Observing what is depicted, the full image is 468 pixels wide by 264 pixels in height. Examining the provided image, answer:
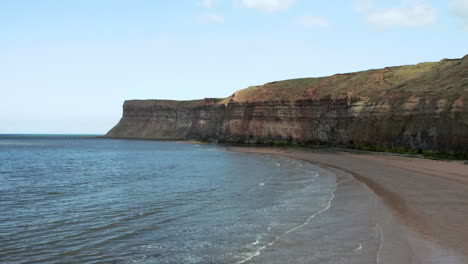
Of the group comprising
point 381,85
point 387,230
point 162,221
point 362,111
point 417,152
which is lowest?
point 162,221

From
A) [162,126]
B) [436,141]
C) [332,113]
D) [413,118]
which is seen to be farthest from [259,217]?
[162,126]

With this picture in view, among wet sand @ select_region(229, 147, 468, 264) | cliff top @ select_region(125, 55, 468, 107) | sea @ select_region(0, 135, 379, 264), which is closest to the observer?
wet sand @ select_region(229, 147, 468, 264)

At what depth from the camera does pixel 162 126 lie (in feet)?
577

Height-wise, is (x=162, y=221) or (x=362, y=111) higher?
(x=362, y=111)

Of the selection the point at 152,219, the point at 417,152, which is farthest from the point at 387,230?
the point at 417,152

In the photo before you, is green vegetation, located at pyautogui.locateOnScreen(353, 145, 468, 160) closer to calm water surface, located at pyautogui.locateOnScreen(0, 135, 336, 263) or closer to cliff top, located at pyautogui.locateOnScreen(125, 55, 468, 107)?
cliff top, located at pyautogui.locateOnScreen(125, 55, 468, 107)

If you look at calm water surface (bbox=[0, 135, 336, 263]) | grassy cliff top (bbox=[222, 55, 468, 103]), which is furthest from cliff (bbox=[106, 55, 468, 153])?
calm water surface (bbox=[0, 135, 336, 263])

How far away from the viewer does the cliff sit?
150 ft

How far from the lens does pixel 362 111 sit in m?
62.4

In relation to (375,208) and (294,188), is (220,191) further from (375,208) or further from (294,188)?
(375,208)

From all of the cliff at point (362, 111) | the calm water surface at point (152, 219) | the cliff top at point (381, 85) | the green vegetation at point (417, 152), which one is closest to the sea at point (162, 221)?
the calm water surface at point (152, 219)

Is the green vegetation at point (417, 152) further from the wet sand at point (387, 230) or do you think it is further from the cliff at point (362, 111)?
the wet sand at point (387, 230)

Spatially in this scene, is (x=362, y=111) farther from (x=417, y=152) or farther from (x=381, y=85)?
(x=417, y=152)

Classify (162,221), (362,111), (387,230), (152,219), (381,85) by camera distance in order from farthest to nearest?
(381,85), (362,111), (152,219), (162,221), (387,230)
